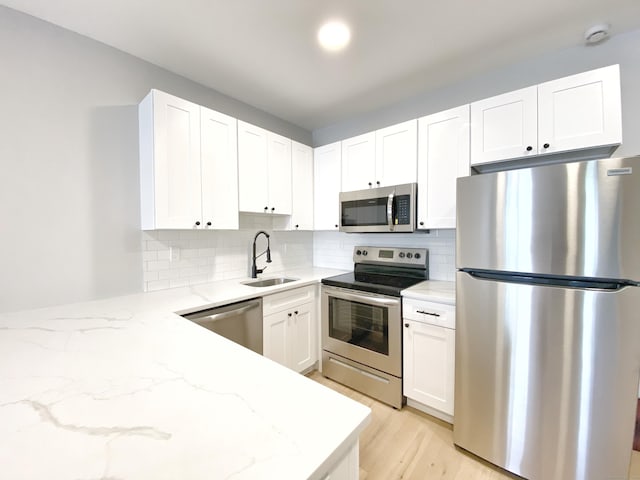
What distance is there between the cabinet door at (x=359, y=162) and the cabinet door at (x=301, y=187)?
16.7 inches

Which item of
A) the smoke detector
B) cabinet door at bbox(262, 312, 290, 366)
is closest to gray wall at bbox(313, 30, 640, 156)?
the smoke detector

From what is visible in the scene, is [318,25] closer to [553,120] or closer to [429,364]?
[553,120]

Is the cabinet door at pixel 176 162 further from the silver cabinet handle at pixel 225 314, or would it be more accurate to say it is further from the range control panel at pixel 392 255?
the range control panel at pixel 392 255

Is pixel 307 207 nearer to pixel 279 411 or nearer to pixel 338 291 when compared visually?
pixel 338 291

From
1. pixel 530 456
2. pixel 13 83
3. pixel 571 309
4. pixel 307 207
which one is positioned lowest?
pixel 530 456

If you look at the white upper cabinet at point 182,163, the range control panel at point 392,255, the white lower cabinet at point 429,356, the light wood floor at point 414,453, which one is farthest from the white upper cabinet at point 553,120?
the white upper cabinet at point 182,163

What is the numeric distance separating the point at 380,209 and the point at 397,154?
1.60 ft

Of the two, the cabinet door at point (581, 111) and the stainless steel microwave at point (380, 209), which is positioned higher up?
the cabinet door at point (581, 111)

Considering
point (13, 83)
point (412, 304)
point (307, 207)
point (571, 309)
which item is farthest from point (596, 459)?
point (13, 83)

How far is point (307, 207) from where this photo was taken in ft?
9.41

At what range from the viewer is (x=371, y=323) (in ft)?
6.95

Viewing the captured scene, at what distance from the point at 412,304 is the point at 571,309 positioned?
33.5 inches

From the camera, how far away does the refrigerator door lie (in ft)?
3.74

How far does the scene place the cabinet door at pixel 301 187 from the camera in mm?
2717
